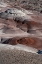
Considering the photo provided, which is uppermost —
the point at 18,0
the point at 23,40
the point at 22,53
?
the point at 22,53

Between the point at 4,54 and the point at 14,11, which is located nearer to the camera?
the point at 4,54

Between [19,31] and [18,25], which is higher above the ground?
[19,31]

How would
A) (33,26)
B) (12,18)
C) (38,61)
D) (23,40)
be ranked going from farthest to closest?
(12,18), (33,26), (23,40), (38,61)

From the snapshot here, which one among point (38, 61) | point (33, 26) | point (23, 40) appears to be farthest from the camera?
point (33, 26)

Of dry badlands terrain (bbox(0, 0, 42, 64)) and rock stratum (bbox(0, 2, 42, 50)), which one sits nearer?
dry badlands terrain (bbox(0, 0, 42, 64))

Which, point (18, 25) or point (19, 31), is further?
point (18, 25)

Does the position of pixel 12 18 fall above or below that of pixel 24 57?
below

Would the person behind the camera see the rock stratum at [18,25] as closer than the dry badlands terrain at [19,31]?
No

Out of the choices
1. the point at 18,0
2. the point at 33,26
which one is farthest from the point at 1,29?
the point at 18,0

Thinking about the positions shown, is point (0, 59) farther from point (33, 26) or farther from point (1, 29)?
point (33, 26)

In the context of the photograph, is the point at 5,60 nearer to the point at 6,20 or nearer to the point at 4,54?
the point at 4,54
